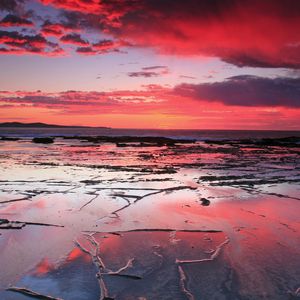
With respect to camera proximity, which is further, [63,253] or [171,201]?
[171,201]

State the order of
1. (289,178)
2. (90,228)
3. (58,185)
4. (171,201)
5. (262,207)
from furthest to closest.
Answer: (289,178)
(58,185)
(171,201)
(262,207)
(90,228)

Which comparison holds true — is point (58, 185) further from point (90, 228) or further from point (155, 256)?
point (155, 256)

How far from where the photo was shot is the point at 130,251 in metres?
6.11

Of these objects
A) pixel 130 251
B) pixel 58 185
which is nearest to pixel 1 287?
pixel 130 251

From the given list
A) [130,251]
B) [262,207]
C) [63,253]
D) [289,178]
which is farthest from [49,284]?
[289,178]

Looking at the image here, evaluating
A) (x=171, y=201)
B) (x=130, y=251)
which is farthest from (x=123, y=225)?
(x=171, y=201)

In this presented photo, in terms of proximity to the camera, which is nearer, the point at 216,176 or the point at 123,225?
the point at 123,225

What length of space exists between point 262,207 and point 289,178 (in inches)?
266

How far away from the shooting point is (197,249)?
6.22m

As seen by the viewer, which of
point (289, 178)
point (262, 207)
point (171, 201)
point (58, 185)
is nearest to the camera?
point (262, 207)

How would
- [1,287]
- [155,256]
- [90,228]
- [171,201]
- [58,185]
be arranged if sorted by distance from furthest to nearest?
[58,185] → [171,201] → [90,228] → [155,256] → [1,287]

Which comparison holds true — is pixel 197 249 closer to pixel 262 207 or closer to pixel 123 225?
pixel 123 225

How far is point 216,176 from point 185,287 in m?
11.5

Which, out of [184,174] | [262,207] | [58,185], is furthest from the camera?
[184,174]
